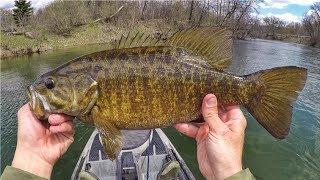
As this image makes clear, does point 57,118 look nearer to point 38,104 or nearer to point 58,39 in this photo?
point 38,104

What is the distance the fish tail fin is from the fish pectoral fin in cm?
125

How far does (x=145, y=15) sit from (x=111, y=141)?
213 ft

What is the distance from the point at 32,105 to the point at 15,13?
5363cm

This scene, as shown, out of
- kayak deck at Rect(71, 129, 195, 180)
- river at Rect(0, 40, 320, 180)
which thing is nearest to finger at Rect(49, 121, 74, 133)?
kayak deck at Rect(71, 129, 195, 180)

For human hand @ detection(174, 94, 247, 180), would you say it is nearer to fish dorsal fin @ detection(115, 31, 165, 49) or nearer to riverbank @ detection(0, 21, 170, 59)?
fish dorsal fin @ detection(115, 31, 165, 49)

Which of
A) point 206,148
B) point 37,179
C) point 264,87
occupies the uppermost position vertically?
point 264,87

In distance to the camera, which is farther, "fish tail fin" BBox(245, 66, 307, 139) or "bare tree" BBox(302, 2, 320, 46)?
"bare tree" BBox(302, 2, 320, 46)

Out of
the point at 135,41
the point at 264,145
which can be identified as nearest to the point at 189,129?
the point at 135,41

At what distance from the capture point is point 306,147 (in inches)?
570

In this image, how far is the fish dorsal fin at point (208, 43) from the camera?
326cm

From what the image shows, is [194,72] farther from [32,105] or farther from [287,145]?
[287,145]

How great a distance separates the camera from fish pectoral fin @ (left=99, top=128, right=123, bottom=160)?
10.3ft

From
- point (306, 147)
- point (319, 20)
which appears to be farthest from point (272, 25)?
point (306, 147)

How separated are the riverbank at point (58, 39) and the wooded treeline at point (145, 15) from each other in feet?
4.32
